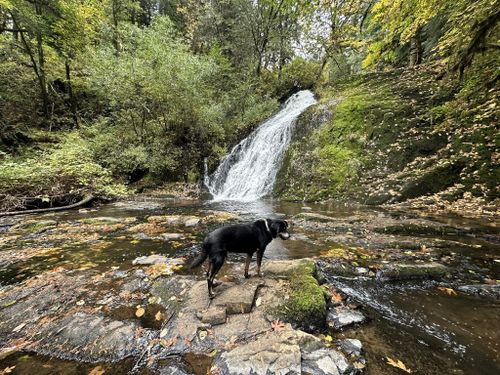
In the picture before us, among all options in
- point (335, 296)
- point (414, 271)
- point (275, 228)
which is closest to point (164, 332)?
point (275, 228)

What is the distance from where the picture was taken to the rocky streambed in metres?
2.22

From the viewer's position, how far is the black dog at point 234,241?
3.03 meters

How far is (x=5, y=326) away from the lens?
9.01ft

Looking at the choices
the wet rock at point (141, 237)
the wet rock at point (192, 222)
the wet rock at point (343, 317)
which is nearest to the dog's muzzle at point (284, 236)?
the wet rock at point (343, 317)

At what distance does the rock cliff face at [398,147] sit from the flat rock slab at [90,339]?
9.18 meters

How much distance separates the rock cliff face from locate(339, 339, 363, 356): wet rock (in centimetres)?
774

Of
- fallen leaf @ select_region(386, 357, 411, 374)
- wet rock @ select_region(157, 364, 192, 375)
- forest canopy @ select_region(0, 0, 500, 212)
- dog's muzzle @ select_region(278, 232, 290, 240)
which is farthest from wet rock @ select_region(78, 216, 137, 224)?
fallen leaf @ select_region(386, 357, 411, 374)

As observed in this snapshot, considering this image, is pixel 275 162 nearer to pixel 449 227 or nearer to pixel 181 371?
pixel 449 227

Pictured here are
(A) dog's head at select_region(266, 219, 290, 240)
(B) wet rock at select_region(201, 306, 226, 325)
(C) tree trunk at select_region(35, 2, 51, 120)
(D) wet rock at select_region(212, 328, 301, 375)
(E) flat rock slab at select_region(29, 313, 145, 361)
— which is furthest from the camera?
(C) tree trunk at select_region(35, 2, 51, 120)

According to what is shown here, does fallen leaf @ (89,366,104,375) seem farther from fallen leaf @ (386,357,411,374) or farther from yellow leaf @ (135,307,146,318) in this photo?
fallen leaf @ (386,357,411,374)

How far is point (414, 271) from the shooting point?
384 centimetres

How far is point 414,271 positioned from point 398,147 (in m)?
8.54

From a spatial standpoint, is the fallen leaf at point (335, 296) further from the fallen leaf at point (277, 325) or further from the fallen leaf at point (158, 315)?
the fallen leaf at point (158, 315)

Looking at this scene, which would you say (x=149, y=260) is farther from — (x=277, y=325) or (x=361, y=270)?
(x=361, y=270)
